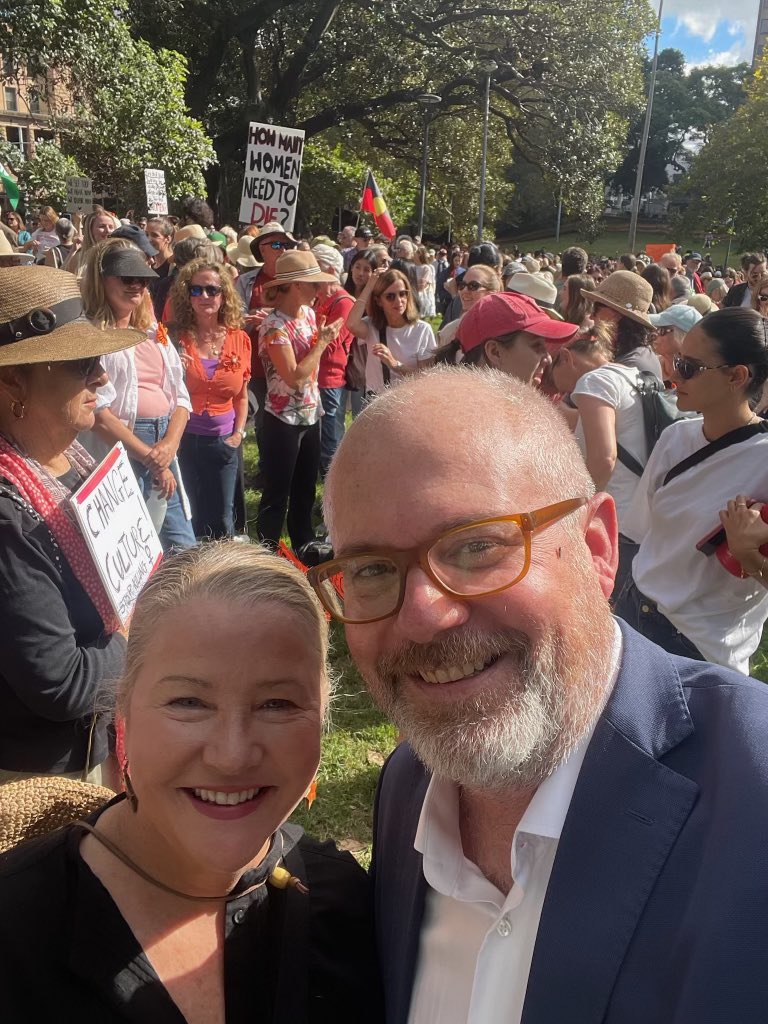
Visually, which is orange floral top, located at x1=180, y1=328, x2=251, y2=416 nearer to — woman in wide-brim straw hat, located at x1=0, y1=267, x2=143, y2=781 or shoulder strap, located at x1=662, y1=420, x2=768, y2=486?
woman in wide-brim straw hat, located at x1=0, y1=267, x2=143, y2=781

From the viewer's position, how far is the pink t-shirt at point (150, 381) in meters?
4.37

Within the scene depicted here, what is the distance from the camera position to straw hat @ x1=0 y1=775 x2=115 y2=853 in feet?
5.07

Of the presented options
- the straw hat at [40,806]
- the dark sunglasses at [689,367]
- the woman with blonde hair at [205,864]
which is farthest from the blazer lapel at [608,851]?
the dark sunglasses at [689,367]

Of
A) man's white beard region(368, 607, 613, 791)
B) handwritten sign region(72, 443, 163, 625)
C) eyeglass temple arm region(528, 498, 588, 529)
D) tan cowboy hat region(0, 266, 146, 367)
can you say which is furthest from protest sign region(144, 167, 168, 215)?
man's white beard region(368, 607, 613, 791)

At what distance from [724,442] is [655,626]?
76 centimetres

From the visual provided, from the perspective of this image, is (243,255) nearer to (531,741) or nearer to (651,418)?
(651,418)

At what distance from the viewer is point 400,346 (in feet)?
21.0

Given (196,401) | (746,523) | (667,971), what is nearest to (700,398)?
(746,523)

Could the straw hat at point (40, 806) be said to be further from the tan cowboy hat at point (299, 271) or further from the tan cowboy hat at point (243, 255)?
the tan cowboy hat at point (243, 255)

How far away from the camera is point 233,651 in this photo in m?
1.45

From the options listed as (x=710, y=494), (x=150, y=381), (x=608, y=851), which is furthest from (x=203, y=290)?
(x=608, y=851)

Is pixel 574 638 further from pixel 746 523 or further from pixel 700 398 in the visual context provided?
pixel 700 398

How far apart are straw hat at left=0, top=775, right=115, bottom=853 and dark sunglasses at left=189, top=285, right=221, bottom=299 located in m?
3.87

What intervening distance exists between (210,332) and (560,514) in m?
4.21
